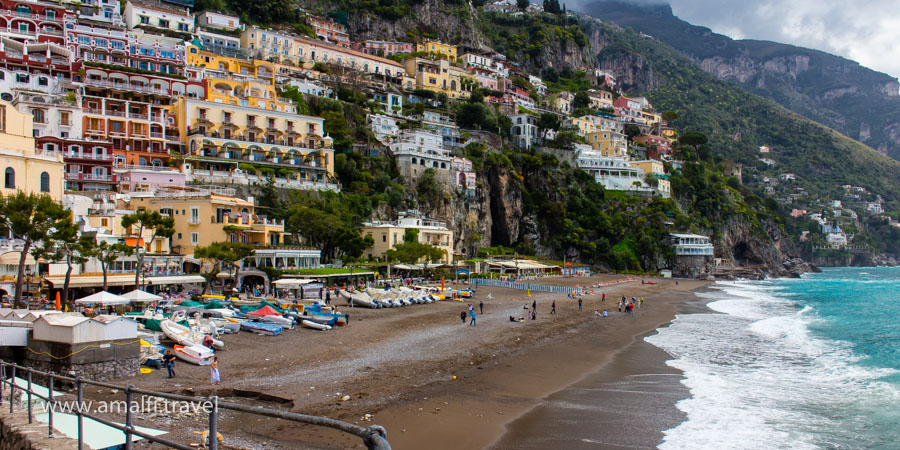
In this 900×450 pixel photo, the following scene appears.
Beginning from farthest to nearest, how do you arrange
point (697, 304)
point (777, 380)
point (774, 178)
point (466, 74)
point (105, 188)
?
point (774, 178) → point (466, 74) → point (697, 304) → point (105, 188) → point (777, 380)

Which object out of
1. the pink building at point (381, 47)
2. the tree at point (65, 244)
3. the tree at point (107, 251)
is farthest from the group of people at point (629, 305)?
the pink building at point (381, 47)

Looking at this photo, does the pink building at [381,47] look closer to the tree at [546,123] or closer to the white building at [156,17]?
the tree at [546,123]

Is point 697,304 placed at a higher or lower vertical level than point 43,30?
lower

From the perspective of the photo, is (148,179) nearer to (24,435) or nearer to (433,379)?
(433,379)

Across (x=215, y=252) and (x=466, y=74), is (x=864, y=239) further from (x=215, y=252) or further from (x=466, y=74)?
(x=215, y=252)

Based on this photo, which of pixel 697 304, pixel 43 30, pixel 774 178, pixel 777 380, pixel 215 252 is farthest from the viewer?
pixel 774 178

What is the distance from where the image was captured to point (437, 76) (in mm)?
90688

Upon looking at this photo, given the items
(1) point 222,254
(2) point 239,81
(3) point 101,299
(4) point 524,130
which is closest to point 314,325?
(3) point 101,299

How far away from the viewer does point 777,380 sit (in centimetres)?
2047

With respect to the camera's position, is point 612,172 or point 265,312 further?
point 612,172

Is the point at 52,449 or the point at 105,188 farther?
the point at 105,188

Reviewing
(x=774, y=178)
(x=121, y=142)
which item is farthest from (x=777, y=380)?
(x=774, y=178)

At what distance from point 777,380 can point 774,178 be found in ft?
559

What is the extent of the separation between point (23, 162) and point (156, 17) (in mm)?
49597
